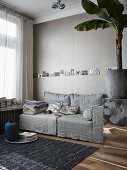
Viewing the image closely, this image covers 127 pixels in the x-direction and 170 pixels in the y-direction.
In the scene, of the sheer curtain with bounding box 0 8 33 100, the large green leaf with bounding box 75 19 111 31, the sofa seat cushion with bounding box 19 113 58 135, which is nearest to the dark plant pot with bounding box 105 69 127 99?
the large green leaf with bounding box 75 19 111 31

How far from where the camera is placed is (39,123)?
392 cm

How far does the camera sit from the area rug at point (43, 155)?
Answer: 2.36m

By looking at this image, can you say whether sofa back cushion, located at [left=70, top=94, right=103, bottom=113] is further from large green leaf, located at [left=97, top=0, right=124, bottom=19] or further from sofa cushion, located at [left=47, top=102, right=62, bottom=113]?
large green leaf, located at [left=97, top=0, right=124, bottom=19]

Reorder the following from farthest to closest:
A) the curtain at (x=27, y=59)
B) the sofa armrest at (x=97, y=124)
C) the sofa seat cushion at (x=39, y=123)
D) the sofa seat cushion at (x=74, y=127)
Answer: the curtain at (x=27, y=59) < the sofa seat cushion at (x=39, y=123) < the sofa seat cushion at (x=74, y=127) < the sofa armrest at (x=97, y=124)

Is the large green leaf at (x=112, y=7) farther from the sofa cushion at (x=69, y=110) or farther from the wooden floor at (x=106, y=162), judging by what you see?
the sofa cushion at (x=69, y=110)

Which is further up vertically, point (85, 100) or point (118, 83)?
point (118, 83)

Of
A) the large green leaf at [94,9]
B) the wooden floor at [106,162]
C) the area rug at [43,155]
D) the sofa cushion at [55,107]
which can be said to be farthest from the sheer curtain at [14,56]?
the wooden floor at [106,162]

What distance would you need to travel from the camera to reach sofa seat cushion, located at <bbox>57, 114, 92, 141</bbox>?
3336 mm

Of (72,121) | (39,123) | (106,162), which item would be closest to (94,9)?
(106,162)

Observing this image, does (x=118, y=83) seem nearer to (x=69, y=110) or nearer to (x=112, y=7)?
(x=112, y=7)

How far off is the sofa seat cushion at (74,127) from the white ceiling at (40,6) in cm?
243

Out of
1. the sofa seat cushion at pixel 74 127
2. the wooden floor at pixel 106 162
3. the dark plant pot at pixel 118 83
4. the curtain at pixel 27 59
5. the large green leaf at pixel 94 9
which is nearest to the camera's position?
the wooden floor at pixel 106 162

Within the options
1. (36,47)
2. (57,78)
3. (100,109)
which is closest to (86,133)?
(100,109)

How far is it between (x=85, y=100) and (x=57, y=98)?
0.73m
